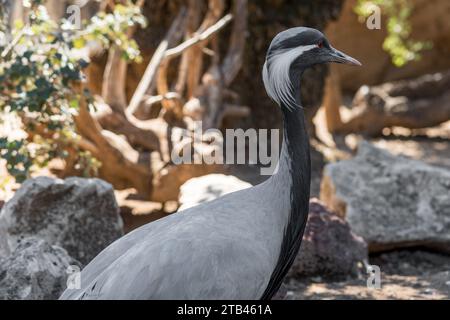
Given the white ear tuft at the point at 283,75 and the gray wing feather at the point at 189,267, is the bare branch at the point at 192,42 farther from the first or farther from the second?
the gray wing feather at the point at 189,267

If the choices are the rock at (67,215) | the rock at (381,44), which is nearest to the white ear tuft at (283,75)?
the rock at (67,215)

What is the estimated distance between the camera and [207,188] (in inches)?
226

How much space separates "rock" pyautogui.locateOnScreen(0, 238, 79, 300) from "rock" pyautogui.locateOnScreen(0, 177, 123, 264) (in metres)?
0.66

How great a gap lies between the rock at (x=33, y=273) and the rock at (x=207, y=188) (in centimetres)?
135

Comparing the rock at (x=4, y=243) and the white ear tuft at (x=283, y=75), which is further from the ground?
the white ear tuft at (x=283, y=75)

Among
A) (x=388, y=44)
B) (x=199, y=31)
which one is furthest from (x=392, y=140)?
(x=199, y=31)

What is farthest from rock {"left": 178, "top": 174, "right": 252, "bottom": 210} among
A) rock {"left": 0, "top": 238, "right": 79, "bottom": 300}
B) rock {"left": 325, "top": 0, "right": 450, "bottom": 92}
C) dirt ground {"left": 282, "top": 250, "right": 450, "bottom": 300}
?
rock {"left": 325, "top": 0, "right": 450, "bottom": 92}

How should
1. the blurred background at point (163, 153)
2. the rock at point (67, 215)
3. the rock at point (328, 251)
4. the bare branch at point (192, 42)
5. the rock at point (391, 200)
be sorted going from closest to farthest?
the rock at point (67, 215)
the blurred background at point (163, 153)
the rock at point (328, 251)
the rock at point (391, 200)
the bare branch at point (192, 42)

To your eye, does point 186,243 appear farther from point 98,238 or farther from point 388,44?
point 388,44

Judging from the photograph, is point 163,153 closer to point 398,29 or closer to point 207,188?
point 207,188

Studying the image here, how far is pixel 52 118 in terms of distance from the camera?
19.0 ft

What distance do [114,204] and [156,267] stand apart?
7.10ft

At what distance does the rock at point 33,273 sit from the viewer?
13.5 ft

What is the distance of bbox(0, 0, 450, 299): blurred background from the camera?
517 centimetres
